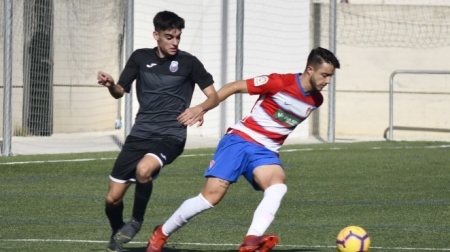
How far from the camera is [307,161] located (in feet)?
55.4

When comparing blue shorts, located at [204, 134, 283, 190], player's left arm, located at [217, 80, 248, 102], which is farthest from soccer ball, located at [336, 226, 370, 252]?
player's left arm, located at [217, 80, 248, 102]

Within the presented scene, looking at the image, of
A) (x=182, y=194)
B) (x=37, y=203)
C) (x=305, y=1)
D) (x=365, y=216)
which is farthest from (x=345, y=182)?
(x=305, y=1)

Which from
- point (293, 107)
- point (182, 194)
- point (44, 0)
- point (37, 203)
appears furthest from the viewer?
point (44, 0)

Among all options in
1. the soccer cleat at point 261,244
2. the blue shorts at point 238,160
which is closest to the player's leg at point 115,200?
the blue shorts at point 238,160

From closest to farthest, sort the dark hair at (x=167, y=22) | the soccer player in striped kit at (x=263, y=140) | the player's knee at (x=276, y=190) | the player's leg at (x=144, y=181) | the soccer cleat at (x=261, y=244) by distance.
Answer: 1. the soccer cleat at (x=261, y=244)
2. the player's knee at (x=276, y=190)
3. the soccer player in striped kit at (x=263, y=140)
4. the player's leg at (x=144, y=181)
5. the dark hair at (x=167, y=22)

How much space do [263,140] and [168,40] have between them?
1170mm

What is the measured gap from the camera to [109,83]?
8367mm

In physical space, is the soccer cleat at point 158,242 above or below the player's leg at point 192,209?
below

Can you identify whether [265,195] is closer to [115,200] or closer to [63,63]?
[115,200]

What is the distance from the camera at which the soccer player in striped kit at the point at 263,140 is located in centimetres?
808

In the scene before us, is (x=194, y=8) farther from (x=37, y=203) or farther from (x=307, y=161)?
(x=37, y=203)

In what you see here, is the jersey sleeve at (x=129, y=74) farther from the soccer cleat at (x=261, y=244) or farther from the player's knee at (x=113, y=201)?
the soccer cleat at (x=261, y=244)

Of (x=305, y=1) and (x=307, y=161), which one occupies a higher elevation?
(x=305, y=1)

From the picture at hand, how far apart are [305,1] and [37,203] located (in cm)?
1191
